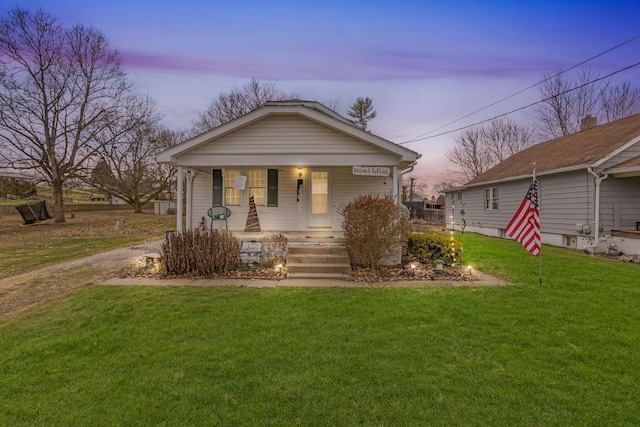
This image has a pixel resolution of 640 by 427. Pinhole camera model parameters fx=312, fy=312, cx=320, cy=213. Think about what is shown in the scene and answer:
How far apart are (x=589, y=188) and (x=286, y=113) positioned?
10.6 m

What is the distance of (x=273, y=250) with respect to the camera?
7918 mm

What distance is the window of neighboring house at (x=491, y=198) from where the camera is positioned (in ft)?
55.1

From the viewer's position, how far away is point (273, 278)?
670 centimetres

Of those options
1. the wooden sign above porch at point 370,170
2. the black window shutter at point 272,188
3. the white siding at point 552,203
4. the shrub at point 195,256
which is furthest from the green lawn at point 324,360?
the white siding at point 552,203

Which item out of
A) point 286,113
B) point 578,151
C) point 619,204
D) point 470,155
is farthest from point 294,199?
point 470,155

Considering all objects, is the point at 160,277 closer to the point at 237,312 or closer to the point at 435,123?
the point at 237,312

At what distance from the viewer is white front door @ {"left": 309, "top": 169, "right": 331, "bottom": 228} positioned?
1034 centimetres

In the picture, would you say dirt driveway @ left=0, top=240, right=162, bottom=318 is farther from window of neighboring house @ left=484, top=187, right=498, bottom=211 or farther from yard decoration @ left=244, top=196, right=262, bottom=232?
window of neighboring house @ left=484, top=187, right=498, bottom=211

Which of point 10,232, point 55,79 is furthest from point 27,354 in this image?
point 55,79

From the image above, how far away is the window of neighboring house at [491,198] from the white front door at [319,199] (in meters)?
11.2

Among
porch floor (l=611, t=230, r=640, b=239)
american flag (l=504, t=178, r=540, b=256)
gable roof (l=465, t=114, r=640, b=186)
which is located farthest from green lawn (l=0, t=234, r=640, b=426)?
gable roof (l=465, t=114, r=640, b=186)

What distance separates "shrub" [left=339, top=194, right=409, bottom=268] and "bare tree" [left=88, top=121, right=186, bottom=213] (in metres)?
21.4

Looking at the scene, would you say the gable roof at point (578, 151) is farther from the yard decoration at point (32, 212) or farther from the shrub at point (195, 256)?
the yard decoration at point (32, 212)

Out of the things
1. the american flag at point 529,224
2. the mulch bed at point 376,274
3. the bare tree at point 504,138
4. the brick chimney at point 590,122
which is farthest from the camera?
the bare tree at point 504,138
